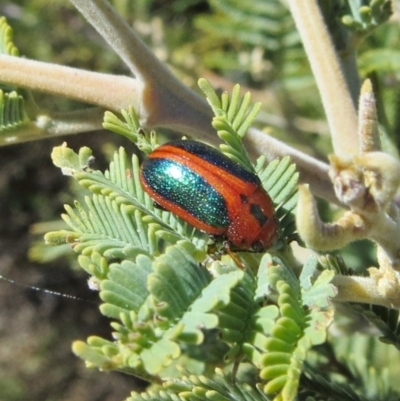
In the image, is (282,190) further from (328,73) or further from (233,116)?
(328,73)

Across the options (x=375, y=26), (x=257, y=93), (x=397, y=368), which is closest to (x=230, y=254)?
(x=375, y=26)

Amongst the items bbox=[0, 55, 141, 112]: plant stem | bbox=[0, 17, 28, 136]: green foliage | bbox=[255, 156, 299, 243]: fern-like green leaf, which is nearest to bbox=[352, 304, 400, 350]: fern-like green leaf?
bbox=[255, 156, 299, 243]: fern-like green leaf

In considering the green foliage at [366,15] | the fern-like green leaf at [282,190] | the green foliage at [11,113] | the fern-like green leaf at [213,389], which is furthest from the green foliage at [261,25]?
the fern-like green leaf at [213,389]

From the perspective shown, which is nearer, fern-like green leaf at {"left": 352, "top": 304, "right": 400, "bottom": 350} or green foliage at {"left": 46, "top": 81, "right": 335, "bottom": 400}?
green foliage at {"left": 46, "top": 81, "right": 335, "bottom": 400}

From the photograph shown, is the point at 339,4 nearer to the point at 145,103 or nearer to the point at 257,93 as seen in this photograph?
the point at 145,103

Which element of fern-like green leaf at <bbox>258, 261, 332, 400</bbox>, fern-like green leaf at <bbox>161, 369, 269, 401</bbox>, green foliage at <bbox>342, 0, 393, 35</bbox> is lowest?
fern-like green leaf at <bbox>161, 369, 269, 401</bbox>

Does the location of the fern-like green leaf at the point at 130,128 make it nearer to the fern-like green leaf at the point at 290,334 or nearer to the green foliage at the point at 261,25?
the fern-like green leaf at the point at 290,334

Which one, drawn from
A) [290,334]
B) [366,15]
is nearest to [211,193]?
[290,334]

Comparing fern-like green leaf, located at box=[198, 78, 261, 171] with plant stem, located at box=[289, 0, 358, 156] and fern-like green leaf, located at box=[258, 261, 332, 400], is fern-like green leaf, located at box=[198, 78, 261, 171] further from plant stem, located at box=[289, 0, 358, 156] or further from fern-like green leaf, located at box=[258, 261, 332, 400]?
plant stem, located at box=[289, 0, 358, 156]
